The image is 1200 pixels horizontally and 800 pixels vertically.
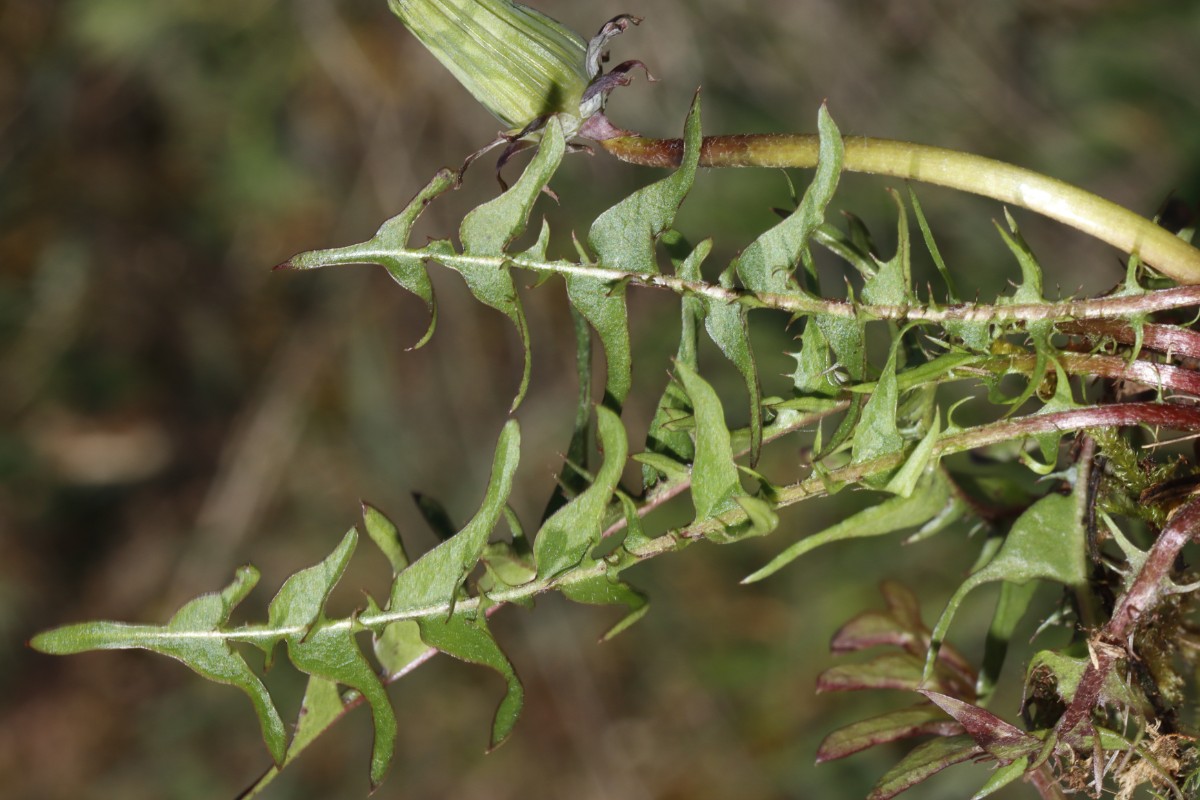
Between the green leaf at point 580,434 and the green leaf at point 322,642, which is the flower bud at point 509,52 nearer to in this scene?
the green leaf at point 580,434

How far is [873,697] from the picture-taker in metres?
2.90

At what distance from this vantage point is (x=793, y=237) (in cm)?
98

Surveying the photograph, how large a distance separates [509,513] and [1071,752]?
2.09ft

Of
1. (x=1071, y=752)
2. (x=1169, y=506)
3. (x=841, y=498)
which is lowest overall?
(x=841, y=498)

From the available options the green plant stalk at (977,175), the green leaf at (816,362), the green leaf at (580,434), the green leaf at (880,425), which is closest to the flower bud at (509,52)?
the green plant stalk at (977,175)

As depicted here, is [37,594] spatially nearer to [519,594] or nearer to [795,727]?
[795,727]

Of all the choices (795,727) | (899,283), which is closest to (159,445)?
(795,727)

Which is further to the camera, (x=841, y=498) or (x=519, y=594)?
(x=841, y=498)

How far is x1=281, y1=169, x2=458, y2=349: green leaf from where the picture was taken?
39.5 inches

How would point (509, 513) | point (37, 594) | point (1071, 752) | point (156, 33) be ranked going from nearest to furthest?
point (1071, 752)
point (509, 513)
point (156, 33)
point (37, 594)

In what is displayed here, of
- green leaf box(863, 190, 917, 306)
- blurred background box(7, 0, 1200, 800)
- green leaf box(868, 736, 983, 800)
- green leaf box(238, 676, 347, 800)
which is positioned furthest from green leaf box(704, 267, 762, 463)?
blurred background box(7, 0, 1200, 800)

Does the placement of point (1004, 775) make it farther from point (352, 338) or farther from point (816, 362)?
point (352, 338)

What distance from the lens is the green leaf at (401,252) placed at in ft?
3.29

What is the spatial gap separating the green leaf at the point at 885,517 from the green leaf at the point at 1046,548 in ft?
0.30
